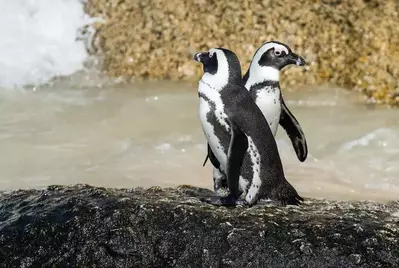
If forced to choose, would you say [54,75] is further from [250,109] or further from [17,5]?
[250,109]

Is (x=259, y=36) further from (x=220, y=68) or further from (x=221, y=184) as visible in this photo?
(x=220, y=68)

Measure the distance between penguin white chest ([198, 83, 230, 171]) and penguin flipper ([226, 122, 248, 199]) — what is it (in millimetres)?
54

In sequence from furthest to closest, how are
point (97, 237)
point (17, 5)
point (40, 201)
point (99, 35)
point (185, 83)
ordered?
point (17, 5) < point (99, 35) < point (185, 83) < point (40, 201) < point (97, 237)

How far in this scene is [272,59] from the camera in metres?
3.49

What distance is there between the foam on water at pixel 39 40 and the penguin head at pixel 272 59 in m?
5.57

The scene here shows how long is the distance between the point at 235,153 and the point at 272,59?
53cm

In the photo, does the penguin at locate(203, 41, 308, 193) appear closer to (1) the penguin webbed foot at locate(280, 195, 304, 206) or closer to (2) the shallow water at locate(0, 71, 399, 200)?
(1) the penguin webbed foot at locate(280, 195, 304, 206)

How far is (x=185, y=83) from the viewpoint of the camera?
8.47 meters

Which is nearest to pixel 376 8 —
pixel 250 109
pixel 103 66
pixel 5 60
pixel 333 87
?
pixel 333 87

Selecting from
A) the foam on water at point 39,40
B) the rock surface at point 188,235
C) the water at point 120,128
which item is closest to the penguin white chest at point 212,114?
the rock surface at point 188,235

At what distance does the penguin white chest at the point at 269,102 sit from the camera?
137 inches

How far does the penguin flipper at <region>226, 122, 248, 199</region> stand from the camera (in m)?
3.18

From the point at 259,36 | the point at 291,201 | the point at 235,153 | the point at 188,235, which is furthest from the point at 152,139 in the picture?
the point at 188,235

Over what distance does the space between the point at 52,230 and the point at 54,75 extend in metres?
5.92
